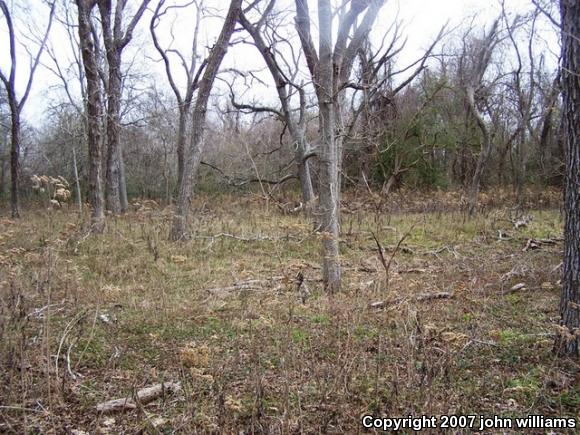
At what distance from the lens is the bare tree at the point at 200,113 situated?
8.54 meters

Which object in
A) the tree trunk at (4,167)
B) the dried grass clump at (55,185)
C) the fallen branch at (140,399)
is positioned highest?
the tree trunk at (4,167)

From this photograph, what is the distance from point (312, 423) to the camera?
2867 mm

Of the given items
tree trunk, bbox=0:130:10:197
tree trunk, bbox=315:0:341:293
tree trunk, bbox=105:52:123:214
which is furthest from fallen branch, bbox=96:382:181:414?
tree trunk, bbox=0:130:10:197

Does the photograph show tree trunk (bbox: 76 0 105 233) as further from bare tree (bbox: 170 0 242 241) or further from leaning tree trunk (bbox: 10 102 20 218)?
leaning tree trunk (bbox: 10 102 20 218)

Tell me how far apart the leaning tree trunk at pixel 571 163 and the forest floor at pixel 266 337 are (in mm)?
425

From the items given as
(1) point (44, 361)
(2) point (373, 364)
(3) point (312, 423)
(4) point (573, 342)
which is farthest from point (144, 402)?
(4) point (573, 342)

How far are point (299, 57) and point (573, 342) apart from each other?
10.5 metres

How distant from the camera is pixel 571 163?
11.2 ft

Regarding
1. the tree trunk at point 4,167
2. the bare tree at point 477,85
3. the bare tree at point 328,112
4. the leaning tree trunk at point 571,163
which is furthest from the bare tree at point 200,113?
the tree trunk at point 4,167

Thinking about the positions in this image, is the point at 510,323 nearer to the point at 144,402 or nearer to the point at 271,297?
the point at 271,297

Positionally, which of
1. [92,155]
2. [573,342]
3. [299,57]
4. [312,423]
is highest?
[299,57]

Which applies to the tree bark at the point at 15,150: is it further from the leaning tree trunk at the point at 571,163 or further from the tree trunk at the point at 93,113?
the leaning tree trunk at the point at 571,163

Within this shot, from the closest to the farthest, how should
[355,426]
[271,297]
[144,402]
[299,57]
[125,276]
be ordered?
[355,426] → [144,402] → [271,297] → [125,276] → [299,57]

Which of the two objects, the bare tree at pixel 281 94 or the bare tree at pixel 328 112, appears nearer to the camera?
the bare tree at pixel 328 112
